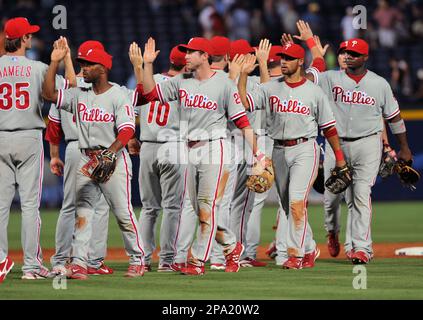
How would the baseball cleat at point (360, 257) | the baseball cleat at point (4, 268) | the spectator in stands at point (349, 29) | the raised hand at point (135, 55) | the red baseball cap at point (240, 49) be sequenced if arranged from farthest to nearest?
1. the spectator in stands at point (349, 29)
2. the red baseball cap at point (240, 49)
3. the baseball cleat at point (360, 257)
4. the raised hand at point (135, 55)
5. the baseball cleat at point (4, 268)

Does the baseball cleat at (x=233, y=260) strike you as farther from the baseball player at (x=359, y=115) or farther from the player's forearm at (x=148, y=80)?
the player's forearm at (x=148, y=80)

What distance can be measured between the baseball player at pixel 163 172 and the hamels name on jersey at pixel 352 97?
1737mm

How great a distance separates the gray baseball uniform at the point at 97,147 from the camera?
29.6 ft

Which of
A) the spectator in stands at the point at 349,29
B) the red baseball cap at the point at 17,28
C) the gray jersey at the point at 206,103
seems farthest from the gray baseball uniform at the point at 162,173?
the spectator in stands at the point at 349,29

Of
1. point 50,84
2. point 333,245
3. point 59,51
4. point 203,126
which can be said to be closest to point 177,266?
point 203,126

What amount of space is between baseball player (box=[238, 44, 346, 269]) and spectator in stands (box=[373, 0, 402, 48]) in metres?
11.6

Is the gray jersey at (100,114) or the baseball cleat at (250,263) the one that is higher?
the gray jersey at (100,114)

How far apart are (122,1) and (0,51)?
12370 mm

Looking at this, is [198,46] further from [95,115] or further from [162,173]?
[162,173]

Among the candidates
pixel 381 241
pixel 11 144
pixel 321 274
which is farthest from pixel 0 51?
pixel 381 241

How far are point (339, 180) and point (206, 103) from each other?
1834mm

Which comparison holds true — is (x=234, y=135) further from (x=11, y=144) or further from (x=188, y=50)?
(x=11, y=144)

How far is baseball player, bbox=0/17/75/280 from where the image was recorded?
9.06 metres

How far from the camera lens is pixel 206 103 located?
9.43m
